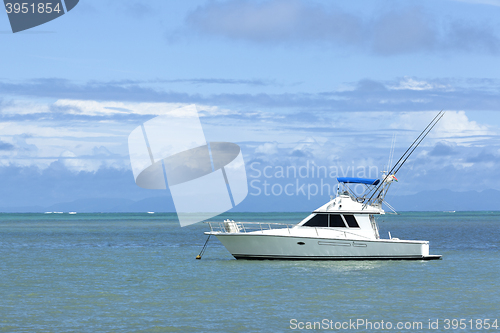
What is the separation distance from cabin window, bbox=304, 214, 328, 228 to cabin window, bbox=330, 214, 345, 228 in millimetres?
288

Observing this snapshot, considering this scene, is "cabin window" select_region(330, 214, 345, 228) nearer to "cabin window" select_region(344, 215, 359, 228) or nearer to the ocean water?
"cabin window" select_region(344, 215, 359, 228)

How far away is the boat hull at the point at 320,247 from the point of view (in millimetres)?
29344

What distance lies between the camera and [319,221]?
97.4 ft

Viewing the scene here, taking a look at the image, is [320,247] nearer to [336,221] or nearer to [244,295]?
[336,221]

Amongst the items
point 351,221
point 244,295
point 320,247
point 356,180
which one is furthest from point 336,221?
point 244,295

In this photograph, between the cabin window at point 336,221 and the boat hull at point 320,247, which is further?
the cabin window at point 336,221

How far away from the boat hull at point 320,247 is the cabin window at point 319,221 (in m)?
0.78

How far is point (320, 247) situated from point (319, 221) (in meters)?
1.26

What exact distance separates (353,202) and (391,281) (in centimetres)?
593

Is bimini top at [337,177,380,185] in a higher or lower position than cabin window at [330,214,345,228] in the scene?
higher

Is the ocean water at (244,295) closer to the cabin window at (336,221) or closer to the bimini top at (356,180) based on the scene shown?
the cabin window at (336,221)

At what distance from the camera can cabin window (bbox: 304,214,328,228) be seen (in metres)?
29.7

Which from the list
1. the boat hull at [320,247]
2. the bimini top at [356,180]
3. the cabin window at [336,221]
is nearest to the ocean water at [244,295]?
the boat hull at [320,247]

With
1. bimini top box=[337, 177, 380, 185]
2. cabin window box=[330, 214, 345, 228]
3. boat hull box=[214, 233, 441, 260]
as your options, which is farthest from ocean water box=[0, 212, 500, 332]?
bimini top box=[337, 177, 380, 185]
